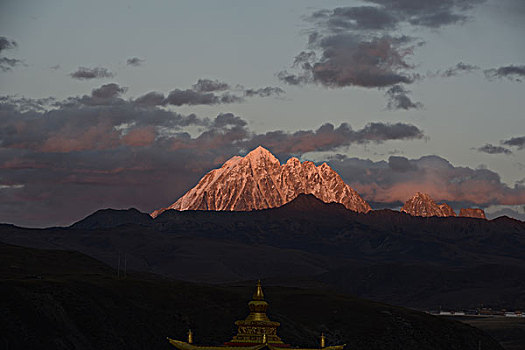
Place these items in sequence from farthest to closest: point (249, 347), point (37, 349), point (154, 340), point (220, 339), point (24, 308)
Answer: point (220, 339), point (154, 340), point (24, 308), point (37, 349), point (249, 347)

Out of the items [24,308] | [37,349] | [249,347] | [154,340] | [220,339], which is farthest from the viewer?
[220,339]

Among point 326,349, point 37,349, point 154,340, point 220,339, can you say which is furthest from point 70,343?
point 326,349

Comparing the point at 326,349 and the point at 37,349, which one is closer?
the point at 326,349

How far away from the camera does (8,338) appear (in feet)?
468

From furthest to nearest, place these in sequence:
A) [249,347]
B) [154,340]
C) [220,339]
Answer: [220,339] < [154,340] < [249,347]

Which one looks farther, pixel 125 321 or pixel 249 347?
pixel 125 321

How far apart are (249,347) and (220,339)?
15399 centimetres

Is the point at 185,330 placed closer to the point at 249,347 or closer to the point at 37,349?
the point at 37,349

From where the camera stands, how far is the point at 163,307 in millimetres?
198000

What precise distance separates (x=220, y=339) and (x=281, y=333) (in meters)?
11.4

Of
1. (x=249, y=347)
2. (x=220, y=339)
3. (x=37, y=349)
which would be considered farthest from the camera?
(x=220, y=339)

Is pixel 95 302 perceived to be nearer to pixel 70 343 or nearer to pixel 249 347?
pixel 70 343

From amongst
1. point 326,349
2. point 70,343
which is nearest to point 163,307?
point 70,343

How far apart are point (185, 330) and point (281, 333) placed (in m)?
18.1
